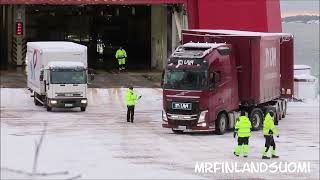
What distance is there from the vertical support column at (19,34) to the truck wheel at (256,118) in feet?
93.6

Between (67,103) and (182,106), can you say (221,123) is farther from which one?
(67,103)

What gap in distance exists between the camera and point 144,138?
25906 millimetres

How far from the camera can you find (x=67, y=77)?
33094mm

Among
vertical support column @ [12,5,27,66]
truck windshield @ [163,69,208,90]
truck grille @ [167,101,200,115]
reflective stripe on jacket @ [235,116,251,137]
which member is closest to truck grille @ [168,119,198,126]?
truck grille @ [167,101,200,115]

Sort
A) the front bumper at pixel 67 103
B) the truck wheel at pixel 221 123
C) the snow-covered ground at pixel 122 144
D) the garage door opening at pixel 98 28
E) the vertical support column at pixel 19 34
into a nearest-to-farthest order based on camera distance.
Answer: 1. the snow-covered ground at pixel 122 144
2. the truck wheel at pixel 221 123
3. the front bumper at pixel 67 103
4. the vertical support column at pixel 19 34
5. the garage door opening at pixel 98 28

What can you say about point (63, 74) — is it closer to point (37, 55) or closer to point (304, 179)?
point (37, 55)

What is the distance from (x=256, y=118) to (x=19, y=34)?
28732 millimetres

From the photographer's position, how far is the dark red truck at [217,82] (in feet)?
87.2

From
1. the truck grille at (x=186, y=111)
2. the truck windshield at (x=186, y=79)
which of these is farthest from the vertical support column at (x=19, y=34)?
the truck grille at (x=186, y=111)

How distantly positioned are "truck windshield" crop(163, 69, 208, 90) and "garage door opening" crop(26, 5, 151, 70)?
107 feet

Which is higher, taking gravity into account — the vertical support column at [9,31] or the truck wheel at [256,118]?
the vertical support column at [9,31]

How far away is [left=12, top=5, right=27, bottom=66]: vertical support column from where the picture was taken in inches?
2083

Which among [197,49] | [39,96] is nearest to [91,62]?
[39,96]

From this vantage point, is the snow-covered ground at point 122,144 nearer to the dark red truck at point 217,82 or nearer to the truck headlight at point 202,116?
the truck headlight at point 202,116
